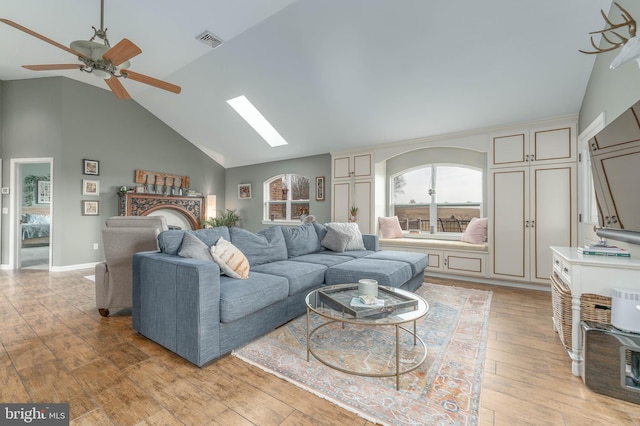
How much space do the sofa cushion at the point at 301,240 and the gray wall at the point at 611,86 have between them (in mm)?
3215

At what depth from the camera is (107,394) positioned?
160cm

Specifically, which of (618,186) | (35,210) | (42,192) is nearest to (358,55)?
(618,186)

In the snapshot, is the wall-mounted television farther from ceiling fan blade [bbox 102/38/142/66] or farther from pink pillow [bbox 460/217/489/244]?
ceiling fan blade [bbox 102/38/142/66]

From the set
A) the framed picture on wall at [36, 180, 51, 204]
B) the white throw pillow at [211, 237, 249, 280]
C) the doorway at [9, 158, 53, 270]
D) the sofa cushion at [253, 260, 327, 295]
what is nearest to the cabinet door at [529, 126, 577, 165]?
the sofa cushion at [253, 260, 327, 295]

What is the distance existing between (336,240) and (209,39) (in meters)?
3.20

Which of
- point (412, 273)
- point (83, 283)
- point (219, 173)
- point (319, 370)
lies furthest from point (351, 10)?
point (219, 173)

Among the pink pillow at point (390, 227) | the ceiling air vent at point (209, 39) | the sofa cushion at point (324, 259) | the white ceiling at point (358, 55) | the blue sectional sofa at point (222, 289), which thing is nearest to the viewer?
the blue sectional sofa at point (222, 289)

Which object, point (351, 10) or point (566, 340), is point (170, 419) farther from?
point (351, 10)

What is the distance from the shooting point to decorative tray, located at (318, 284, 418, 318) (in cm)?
178

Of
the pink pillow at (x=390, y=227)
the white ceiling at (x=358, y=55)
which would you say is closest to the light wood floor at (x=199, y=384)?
the pink pillow at (x=390, y=227)

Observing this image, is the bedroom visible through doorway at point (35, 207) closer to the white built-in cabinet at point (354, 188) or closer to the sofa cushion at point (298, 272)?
the white built-in cabinet at point (354, 188)

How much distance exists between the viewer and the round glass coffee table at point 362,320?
1727 millimetres

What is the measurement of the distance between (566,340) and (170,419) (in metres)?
2.63

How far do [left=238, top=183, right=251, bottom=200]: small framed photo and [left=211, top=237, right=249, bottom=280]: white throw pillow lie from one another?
16.3 ft
